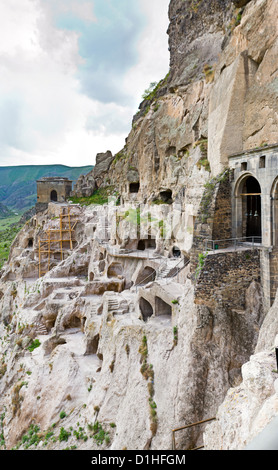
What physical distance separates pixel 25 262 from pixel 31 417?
22930mm

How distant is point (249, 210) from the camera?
13.8 m

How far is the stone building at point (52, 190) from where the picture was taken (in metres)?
53.1

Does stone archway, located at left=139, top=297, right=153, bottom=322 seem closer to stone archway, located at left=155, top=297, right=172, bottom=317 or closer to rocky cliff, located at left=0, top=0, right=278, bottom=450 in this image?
rocky cliff, located at left=0, top=0, right=278, bottom=450

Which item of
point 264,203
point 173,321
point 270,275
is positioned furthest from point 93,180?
point 270,275

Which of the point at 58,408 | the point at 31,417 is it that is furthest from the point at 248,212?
the point at 31,417

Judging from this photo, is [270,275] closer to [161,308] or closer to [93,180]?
[161,308]

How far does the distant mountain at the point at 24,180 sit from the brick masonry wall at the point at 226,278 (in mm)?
Answer: 153979

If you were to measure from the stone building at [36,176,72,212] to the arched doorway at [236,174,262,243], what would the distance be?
144ft

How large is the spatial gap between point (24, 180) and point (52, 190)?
144 m

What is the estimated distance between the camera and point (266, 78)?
1338 centimetres

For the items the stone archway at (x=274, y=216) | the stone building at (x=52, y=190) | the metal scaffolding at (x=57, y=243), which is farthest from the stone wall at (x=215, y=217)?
the stone building at (x=52, y=190)

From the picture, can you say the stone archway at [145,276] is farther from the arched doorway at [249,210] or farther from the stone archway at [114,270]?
the arched doorway at [249,210]

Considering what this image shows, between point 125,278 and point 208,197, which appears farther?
point 125,278
